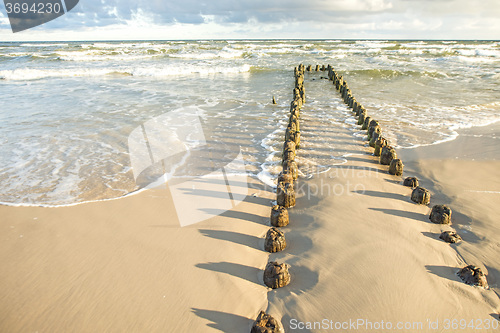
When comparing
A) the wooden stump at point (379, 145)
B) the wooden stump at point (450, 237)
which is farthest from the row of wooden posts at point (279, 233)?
the wooden stump at point (450, 237)

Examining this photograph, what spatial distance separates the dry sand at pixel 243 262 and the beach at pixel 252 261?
13mm

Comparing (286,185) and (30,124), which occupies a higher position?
(286,185)

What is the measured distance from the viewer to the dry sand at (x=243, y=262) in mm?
2812

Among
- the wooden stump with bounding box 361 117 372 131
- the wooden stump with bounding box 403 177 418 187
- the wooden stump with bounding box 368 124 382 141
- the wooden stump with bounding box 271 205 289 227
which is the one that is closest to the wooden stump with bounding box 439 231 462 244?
the wooden stump with bounding box 403 177 418 187

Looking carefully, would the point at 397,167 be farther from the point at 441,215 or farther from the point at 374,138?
the point at 441,215

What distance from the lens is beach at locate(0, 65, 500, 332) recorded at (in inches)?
110

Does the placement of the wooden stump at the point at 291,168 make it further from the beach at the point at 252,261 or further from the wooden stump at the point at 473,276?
the wooden stump at the point at 473,276

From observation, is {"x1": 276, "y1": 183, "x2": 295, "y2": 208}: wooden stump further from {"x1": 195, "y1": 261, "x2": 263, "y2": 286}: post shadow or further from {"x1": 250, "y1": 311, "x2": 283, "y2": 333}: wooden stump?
{"x1": 250, "y1": 311, "x2": 283, "y2": 333}: wooden stump

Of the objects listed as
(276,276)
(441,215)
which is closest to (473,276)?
(441,215)

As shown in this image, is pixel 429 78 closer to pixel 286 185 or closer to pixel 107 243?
pixel 286 185

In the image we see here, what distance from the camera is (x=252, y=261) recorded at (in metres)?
3.49

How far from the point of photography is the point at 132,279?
3.25 metres

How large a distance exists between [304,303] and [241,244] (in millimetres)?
1113

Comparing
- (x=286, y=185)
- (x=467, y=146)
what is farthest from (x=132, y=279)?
(x=467, y=146)
